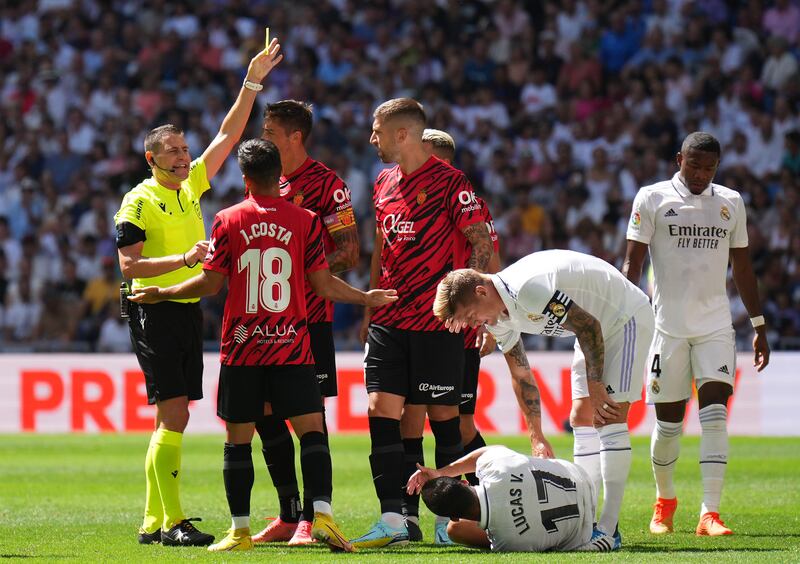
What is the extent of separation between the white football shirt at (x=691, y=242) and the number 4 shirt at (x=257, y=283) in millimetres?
2699

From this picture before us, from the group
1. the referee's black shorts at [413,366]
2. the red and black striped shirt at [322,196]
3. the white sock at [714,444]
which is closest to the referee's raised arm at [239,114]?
the red and black striped shirt at [322,196]

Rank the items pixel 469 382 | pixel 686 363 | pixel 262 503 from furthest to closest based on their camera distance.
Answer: pixel 262 503 < pixel 469 382 < pixel 686 363

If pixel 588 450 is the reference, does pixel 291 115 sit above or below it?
above

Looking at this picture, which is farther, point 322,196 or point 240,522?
point 322,196

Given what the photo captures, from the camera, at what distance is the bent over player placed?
25.9 feet

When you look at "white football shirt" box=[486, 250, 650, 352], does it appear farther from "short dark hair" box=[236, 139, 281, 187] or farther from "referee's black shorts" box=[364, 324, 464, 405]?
"short dark hair" box=[236, 139, 281, 187]

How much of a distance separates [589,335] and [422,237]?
162 centimetres

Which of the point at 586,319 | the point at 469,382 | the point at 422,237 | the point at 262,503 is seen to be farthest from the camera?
the point at 262,503

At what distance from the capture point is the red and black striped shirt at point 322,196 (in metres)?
9.01

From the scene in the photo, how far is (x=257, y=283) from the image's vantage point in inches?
311

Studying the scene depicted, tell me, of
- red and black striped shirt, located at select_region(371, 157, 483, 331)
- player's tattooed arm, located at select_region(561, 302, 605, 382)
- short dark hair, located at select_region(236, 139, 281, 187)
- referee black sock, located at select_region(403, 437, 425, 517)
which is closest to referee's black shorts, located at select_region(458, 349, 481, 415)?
referee black sock, located at select_region(403, 437, 425, 517)

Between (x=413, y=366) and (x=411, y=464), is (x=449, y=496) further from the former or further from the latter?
(x=411, y=464)

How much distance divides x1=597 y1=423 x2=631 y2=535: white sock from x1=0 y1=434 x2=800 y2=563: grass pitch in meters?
0.32

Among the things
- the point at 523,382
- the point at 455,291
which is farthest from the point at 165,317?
the point at 523,382
